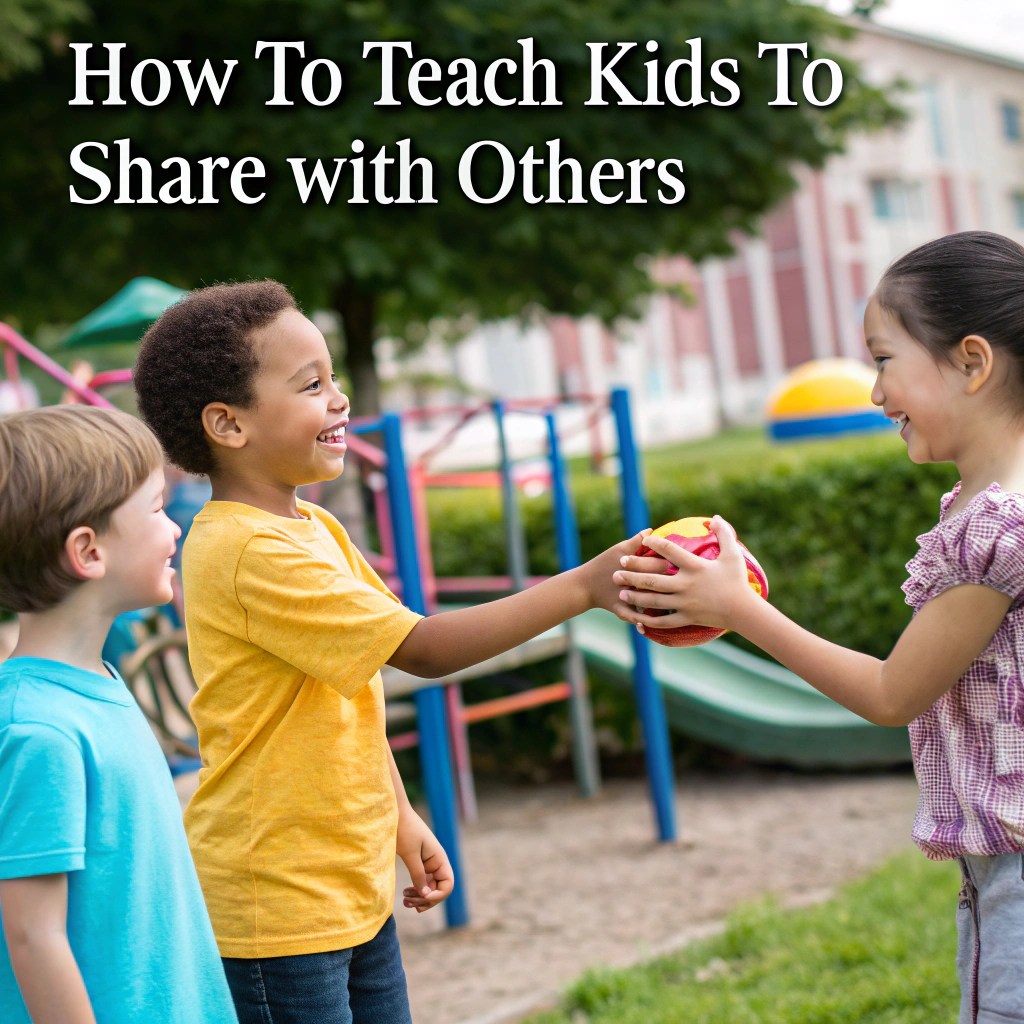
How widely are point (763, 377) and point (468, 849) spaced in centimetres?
3159

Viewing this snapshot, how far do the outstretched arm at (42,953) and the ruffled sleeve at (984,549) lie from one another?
127cm

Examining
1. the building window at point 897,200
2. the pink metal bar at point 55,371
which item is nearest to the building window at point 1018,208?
the building window at point 897,200

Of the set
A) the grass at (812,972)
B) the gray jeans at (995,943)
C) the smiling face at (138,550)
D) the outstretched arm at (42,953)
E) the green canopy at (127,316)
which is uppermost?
the green canopy at (127,316)

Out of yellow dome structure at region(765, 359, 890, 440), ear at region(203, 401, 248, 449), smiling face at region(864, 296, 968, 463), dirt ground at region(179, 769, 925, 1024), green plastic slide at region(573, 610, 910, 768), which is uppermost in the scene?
yellow dome structure at region(765, 359, 890, 440)

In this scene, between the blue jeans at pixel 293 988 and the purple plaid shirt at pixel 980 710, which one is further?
the blue jeans at pixel 293 988

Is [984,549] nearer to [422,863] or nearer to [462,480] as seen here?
[422,863]

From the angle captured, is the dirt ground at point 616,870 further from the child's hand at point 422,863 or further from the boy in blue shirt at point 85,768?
the boy in blue shirt at point 85,768

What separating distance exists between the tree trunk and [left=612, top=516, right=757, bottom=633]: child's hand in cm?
640

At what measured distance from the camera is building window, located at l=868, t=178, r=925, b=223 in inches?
1467

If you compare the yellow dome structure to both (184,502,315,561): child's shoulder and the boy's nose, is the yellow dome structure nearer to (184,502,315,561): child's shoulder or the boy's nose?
the boy's nose

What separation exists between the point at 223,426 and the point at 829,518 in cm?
545

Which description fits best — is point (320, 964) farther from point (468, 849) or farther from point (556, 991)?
point (468, 849)

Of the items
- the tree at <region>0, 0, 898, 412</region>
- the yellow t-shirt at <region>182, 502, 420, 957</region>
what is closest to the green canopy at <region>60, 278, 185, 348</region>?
the tree at <region>0, 0, 898, 412</region>

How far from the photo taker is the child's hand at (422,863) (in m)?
2.22
